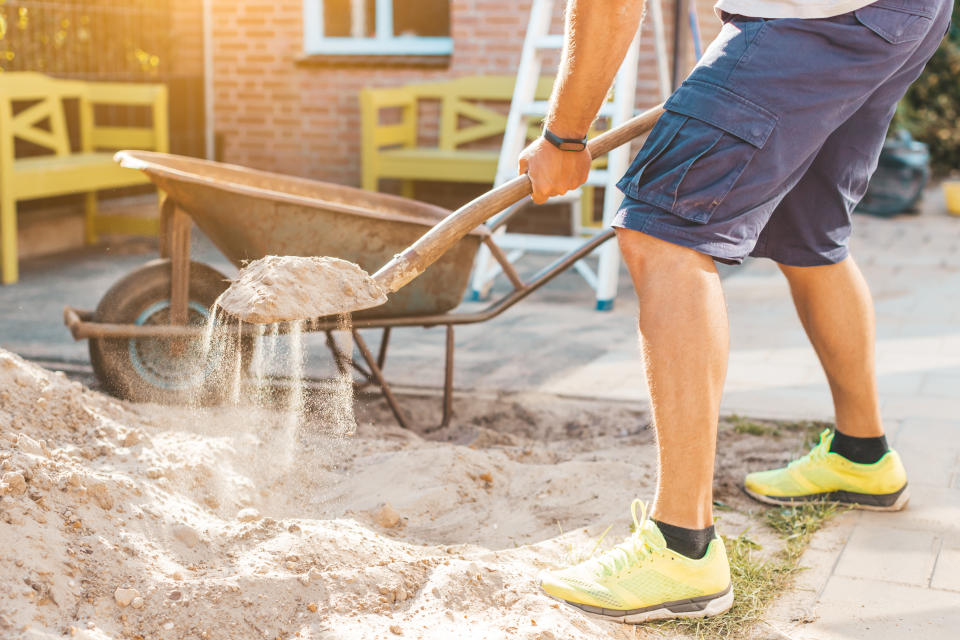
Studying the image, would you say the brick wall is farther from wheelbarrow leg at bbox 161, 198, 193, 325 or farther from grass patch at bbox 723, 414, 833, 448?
grass patch at bbox 723, 414, 833, 448

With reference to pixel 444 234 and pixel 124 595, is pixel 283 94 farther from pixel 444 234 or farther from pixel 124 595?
pixel 124 595

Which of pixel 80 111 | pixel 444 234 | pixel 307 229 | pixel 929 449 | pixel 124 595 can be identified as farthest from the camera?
pixel 80 111

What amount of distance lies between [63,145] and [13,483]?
4.85 meters

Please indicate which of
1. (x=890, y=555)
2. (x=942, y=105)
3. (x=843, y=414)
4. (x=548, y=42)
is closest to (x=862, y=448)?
(x=843, y=414)

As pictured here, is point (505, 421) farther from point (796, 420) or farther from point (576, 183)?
point (576, 183)

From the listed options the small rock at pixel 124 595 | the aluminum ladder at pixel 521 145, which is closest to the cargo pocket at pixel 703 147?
the small rock at pixel 124 595

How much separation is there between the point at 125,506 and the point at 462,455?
89 cm

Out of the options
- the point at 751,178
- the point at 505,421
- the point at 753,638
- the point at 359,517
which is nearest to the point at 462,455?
the point at 359,517

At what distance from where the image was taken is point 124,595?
1.89m

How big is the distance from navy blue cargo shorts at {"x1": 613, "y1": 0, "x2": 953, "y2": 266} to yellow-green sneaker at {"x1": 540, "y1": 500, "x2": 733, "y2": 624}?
22.1 inches

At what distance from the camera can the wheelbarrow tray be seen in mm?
3109

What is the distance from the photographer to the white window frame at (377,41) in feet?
25.6

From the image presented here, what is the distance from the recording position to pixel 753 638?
6.61 ft

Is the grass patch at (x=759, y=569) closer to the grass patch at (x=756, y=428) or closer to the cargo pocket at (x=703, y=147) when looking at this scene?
the grass patch at (x=756, y=428)
